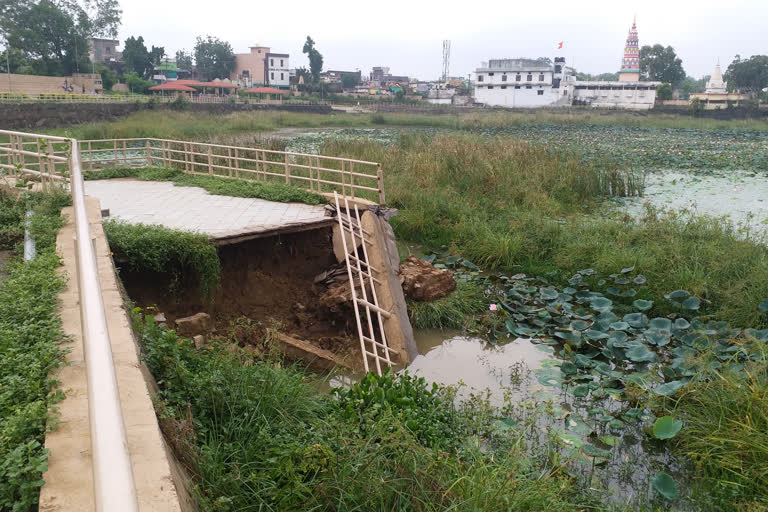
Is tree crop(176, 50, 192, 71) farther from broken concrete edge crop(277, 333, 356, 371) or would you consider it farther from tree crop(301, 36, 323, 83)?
broken concrete edge crop(277, 333, 356, 371)

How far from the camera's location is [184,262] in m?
7.97

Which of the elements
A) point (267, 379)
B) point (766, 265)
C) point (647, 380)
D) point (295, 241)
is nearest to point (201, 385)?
point (267, 379)

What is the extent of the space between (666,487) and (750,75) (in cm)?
8232

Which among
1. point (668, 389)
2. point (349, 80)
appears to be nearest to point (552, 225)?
point (668, 389)

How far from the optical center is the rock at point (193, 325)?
24.2 feet

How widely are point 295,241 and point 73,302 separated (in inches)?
229

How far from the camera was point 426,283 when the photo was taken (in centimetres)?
940

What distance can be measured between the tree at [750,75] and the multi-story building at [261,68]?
198 ft

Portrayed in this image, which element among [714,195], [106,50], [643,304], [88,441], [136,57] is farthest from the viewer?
[106,50]

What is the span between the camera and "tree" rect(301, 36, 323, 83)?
78.3 m

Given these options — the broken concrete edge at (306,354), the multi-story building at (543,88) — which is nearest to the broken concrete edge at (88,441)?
the broken concrete edge at (306,354)

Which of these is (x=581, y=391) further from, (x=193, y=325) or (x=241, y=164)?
(x=241, y=164)

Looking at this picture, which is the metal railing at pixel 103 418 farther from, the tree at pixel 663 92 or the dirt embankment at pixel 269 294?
the tree at pixel 663 92

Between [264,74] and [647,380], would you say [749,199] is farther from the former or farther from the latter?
[264,74]
